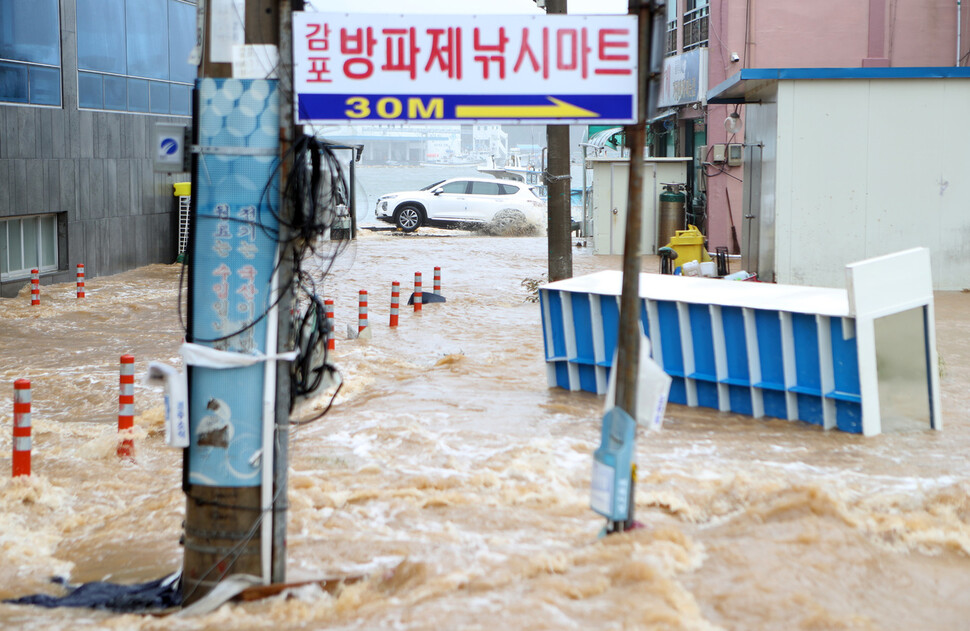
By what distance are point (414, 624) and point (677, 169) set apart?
21.0m

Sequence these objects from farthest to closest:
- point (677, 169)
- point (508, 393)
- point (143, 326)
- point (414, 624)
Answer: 1. point (677, 169)
2. point (143, 326)
3. point (508, 393)
4. point (414, 624)

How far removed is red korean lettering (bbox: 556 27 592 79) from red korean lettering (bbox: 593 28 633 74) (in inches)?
2.2

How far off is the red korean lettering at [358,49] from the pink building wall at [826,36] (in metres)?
19.5

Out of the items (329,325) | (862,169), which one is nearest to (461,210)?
(862,169)

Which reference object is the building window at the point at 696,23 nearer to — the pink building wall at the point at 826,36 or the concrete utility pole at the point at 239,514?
the pink building wall at the point at 826,36

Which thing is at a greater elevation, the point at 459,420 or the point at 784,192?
the point at 784,192

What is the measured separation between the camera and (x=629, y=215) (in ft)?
16.4

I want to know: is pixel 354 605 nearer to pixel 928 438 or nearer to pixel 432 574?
pixel 432 574

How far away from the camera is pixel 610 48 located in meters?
5.02

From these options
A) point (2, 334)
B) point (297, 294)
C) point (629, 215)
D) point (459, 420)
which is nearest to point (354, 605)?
point (297, 294)

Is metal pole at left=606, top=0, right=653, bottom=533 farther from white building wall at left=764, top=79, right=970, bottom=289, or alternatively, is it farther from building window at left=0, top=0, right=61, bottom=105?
building window at left=0, top=0, right=61, bottom=105

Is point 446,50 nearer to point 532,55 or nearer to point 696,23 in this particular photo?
point 532,55

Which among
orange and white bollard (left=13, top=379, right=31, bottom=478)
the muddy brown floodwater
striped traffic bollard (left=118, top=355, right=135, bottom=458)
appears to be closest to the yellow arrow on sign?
the muddy brown floodwater

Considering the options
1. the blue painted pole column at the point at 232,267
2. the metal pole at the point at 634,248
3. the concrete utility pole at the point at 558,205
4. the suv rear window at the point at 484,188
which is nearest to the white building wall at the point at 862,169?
the concrete utility pole at the point at 558,205
